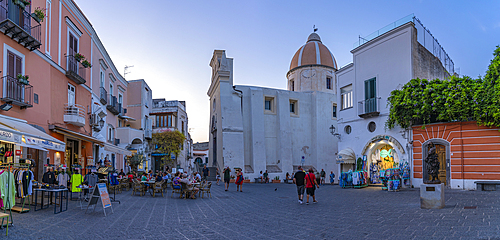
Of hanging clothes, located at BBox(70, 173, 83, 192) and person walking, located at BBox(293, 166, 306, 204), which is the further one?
person walking, located at BBox(293, 166, 306, 204)

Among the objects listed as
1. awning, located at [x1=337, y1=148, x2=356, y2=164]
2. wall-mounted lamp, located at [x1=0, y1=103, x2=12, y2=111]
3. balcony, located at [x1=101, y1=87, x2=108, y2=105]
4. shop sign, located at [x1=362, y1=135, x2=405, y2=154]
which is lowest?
awning, located at [x1=337, y1=148, x2=356, y2=164]

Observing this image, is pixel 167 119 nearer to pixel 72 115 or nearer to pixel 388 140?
pixel 72 115

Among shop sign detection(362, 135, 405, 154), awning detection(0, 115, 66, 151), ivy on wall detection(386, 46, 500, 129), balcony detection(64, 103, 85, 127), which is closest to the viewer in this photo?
awning detection(0, 115, 66, 151)

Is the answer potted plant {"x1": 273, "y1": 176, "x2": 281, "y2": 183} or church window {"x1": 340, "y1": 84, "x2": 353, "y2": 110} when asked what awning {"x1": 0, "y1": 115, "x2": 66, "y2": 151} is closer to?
church window {"x1": 340, "y1": 84, "x2": 353, "y2": 110}

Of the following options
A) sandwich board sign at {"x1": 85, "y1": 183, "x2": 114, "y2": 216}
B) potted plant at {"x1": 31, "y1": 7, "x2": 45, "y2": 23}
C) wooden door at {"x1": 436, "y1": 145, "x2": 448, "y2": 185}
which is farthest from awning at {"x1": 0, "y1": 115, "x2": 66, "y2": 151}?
wooden door at {"x1": 436, "y1": 145, "x2": 448, "y2": 185}

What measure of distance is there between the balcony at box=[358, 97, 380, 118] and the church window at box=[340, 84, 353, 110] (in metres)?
1.66

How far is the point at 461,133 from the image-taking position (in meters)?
16.9

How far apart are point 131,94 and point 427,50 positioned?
26828mm

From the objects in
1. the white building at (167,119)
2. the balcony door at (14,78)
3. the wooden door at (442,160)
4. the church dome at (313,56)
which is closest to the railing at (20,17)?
the balcony door at (14,78)

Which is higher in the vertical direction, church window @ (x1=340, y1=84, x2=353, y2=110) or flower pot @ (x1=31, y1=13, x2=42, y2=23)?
flower pot @ (x1=31, y1=13, x2=42, y2=23)

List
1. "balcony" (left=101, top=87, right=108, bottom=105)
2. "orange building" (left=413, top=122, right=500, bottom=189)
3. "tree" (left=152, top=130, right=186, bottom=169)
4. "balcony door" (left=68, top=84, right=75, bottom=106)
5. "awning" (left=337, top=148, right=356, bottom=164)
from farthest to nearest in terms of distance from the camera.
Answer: "tree" (left=152, top=130, right=186, bottom=169)
"awning" (left=337, top=148, right=356, bottom=164)
"balcony" (left=101, top=87, right=108, bottom=105)
"balcony door" (left=68, top=84, right=75, bottom=106)
"orange building" (left=413, top=122, right=500, bottom=189)

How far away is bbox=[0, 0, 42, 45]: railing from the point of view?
11.6 m

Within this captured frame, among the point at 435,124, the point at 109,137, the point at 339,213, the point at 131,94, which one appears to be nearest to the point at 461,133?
the point at 435,124

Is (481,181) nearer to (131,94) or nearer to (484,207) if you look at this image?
(484,207)
